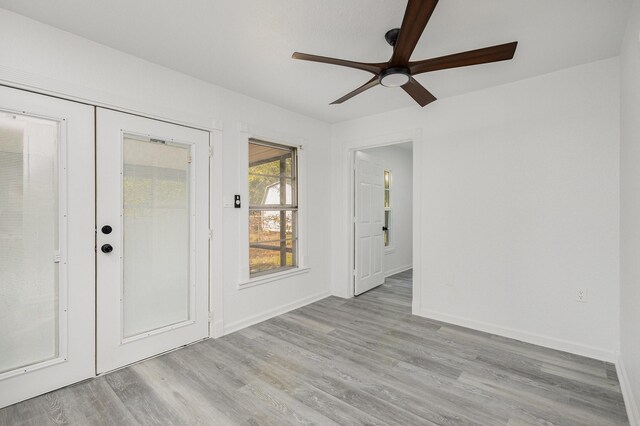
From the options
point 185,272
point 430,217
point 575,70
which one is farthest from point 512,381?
point 185,272

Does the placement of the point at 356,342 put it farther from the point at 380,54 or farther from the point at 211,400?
the point at 380,54

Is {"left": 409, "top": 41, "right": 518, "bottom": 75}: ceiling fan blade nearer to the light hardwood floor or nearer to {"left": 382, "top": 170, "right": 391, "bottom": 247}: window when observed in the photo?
the light hardwood floor

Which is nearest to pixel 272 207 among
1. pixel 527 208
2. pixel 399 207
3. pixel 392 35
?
pixel 392 35

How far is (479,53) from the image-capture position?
1837mm

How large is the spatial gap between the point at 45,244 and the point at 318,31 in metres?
2.47

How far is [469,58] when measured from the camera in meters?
1.91

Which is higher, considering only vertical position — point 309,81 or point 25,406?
point 309,81

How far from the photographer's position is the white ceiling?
1.88 metres

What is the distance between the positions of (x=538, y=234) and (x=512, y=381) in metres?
1.40

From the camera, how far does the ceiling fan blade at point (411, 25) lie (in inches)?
53.9

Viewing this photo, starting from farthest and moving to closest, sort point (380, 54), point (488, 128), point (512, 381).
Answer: point (488, 128), point (380, 54), point (512, 381)

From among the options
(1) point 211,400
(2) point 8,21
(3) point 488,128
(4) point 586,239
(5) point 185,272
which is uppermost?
(2) point 8,21

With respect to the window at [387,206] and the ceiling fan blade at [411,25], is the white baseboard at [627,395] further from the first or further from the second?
the window at [387,206]

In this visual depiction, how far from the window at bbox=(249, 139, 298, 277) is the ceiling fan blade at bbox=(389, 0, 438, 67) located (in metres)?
2.09
